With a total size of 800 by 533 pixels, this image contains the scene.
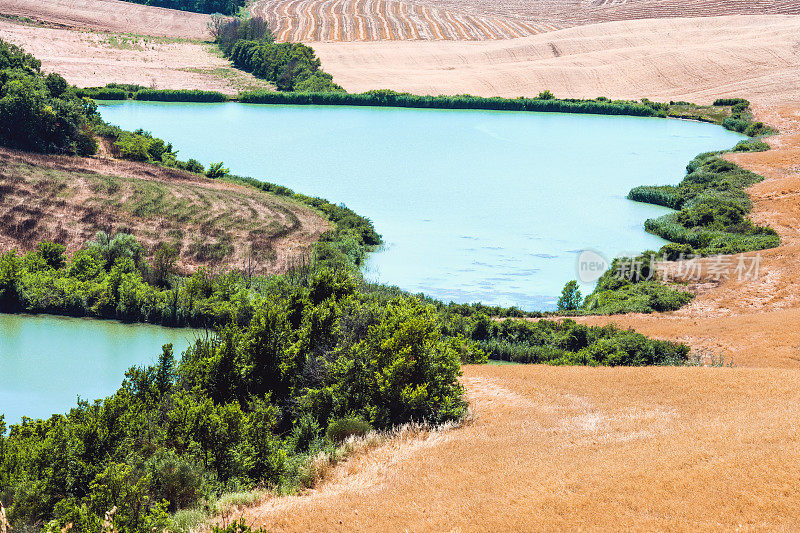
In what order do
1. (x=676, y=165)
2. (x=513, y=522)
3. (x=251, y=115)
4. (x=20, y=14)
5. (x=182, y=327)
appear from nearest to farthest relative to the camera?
(x=513, y=522)
(x=182, y=327)
(x=676, y=165)
(x=251, y=115)
(x=20, y=14)

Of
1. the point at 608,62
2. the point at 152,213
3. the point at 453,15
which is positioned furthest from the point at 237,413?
the point at 453,15

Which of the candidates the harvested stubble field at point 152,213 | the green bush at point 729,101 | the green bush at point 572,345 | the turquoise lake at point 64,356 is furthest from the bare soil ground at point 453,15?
the green bush at point 572,345

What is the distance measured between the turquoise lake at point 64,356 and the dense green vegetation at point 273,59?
2428 inches

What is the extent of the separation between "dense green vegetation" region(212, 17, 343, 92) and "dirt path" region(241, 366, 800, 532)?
3048 inches

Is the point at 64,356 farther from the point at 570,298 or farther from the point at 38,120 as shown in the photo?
the point at 38,120

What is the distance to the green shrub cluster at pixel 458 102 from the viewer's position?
88.9 meters

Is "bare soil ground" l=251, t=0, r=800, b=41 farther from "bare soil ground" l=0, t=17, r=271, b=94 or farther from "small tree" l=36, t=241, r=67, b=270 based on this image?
"small tree" l=36, t=241, r=67, b=270

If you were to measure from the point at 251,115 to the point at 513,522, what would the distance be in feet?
243

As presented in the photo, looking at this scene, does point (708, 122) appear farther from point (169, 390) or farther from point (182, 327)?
point (169, 390)

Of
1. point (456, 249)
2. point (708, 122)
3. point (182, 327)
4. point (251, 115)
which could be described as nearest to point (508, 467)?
point (182, 327)

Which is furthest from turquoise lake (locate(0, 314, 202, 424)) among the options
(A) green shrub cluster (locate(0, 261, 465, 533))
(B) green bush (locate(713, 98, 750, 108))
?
(B) green bush (locate(713, 98, 750, 108))

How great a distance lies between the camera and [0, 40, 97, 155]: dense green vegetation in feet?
177

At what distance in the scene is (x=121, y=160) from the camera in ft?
186

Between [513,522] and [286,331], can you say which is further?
[286,331]
